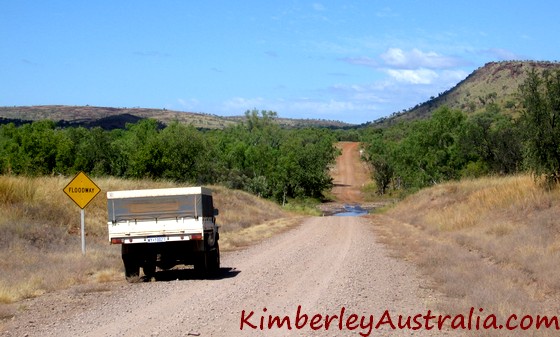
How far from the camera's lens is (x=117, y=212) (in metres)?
17.6

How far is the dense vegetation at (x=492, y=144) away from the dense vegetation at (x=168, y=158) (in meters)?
15.6

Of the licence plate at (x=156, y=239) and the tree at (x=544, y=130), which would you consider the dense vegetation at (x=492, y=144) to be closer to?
the tree at (x=544, y=130)

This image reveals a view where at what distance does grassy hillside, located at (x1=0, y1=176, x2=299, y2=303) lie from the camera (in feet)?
55.2

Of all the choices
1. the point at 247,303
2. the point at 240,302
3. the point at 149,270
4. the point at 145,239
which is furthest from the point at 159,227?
the point at 247,303

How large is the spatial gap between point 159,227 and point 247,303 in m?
4.77

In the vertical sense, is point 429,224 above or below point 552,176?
below

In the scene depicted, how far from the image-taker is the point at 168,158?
66.7 metres

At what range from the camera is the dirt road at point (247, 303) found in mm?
10828

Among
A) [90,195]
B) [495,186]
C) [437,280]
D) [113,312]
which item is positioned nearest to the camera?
[113,312]

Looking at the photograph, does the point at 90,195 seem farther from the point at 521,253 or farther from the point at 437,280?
the point at 521,253

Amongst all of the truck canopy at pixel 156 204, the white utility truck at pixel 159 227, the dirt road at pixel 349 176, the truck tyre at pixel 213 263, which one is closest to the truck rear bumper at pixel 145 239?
the white utility truck at pixel 159 227

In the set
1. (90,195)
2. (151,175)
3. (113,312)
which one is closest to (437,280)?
(113,312)

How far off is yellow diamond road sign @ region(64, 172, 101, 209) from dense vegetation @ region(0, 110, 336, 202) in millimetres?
20177

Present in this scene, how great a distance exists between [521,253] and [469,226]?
11.8 metres
